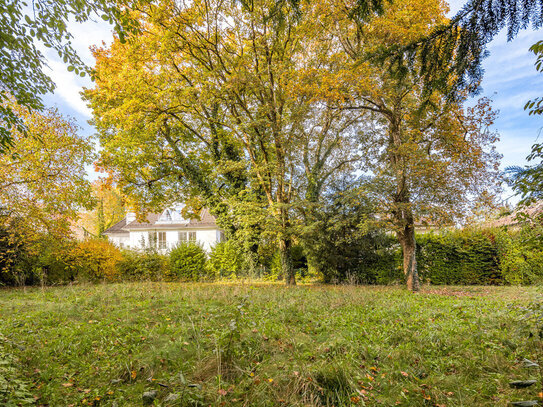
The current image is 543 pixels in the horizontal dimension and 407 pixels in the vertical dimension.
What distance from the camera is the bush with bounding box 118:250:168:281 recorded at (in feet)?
47.8

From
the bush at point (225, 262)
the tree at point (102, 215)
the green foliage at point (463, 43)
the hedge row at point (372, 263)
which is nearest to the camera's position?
the green foliage at point (463, 43)

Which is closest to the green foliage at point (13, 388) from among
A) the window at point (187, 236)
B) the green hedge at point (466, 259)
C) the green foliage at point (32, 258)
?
the green foliage at point (32, 258)

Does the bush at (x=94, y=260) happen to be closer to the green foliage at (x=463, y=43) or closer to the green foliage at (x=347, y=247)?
the green foliage at (x=347, y=247)

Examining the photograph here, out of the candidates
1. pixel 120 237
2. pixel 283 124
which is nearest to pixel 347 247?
pixel 283 124

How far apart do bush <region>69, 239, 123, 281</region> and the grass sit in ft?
27.2

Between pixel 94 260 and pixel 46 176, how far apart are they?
15.5ft

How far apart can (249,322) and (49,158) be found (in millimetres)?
10388

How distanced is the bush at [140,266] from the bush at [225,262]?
2.67 m

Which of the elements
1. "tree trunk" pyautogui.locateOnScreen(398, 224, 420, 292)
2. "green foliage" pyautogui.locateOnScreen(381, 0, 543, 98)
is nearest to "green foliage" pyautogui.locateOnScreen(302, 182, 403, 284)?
"tree trunk" pyautogui.locateOnScreen(398, 224, 420, 292)

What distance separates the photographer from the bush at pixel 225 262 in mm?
16108

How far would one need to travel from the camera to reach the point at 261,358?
3486mm

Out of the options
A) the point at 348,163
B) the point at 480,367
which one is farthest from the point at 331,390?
the point at 348,163

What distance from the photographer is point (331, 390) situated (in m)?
2.75

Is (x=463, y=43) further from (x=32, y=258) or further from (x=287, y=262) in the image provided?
(x=32, y=258)
